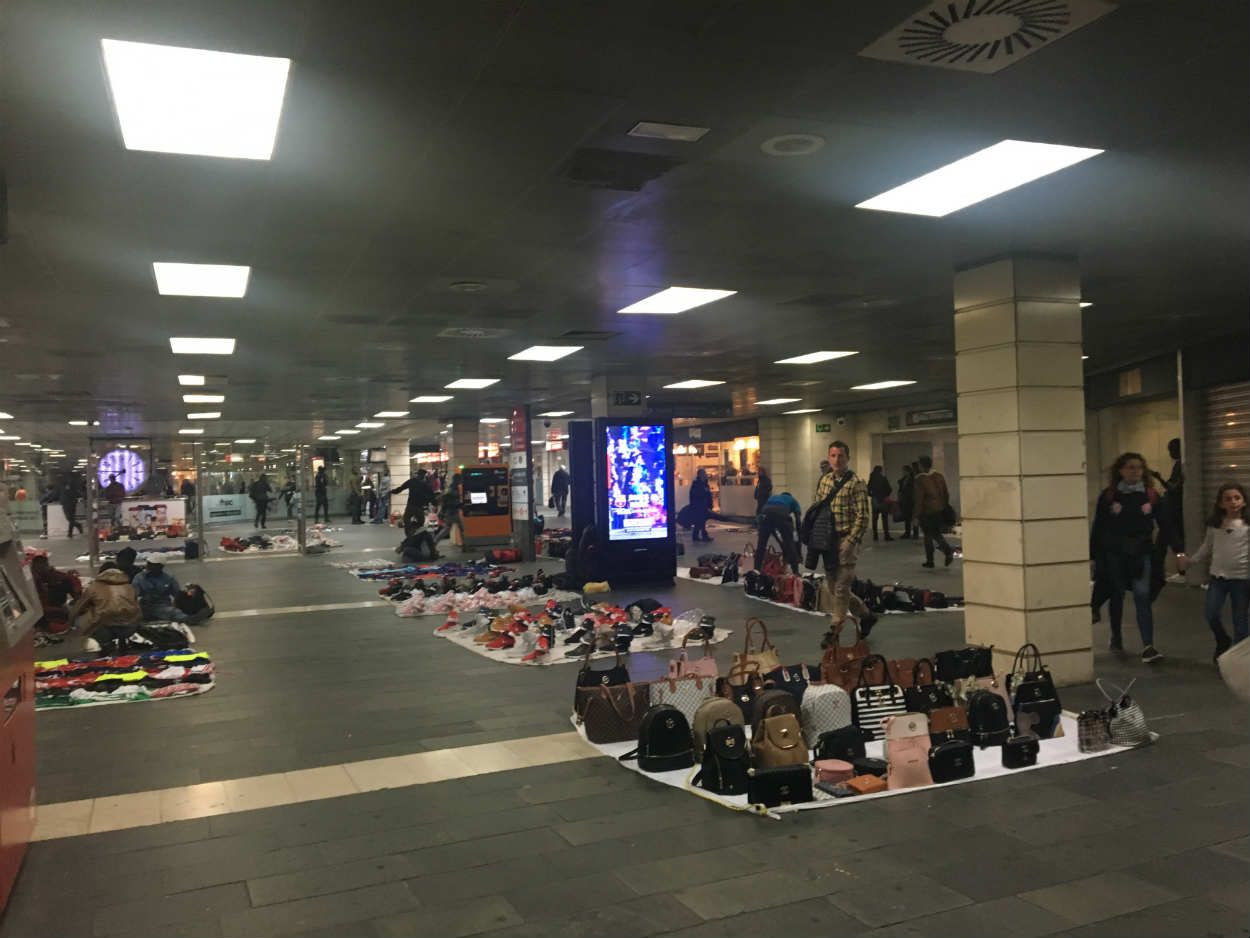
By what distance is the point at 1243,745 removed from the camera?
5.74 metres

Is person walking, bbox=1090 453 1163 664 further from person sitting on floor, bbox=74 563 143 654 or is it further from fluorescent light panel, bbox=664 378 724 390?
fluorescent light panel, bbox=664 378 724 390

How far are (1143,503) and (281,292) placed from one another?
815cm

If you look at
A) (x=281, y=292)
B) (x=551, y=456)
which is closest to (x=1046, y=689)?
(x=281, y=292)

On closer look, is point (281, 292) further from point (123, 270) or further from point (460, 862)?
point (460, 862)

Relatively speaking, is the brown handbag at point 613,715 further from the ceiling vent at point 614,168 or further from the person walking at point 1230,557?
the person walking at point 1230,557

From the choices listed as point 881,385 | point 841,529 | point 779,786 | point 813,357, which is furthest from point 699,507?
point 779,786

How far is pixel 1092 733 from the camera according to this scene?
5691mm

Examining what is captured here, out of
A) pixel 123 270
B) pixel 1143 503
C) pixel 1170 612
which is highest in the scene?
pixel 123 270

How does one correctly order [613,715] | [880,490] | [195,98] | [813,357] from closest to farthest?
[195,98] → [613,715] → [813,357] → [880,490]

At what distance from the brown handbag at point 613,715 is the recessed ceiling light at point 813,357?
377 inches

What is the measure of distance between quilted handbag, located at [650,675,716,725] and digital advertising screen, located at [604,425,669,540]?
842 cm

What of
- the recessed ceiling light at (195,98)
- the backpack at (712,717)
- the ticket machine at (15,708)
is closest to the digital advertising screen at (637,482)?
the backpack at (712,717)

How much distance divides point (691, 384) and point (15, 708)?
15.7m

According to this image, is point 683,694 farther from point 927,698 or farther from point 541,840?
point 541,840
